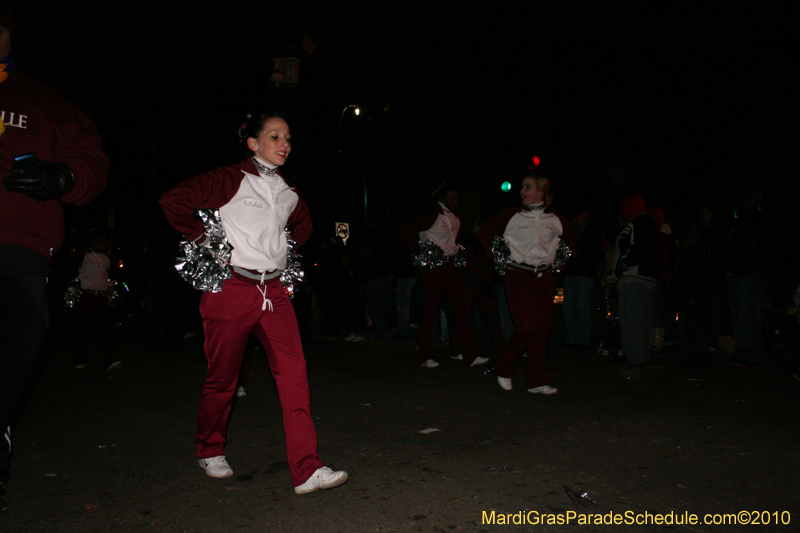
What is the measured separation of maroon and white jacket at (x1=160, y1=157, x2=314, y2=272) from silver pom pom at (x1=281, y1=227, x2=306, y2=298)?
12cm

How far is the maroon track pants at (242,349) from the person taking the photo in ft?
12.3

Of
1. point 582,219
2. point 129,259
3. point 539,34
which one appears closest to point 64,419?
point 582,219

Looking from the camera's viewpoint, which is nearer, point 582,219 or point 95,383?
point 95,383

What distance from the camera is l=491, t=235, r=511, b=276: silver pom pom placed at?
21.7 ft

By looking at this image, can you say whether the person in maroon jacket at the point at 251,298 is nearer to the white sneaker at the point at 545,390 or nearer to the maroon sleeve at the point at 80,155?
the maroon sleeve at the point at 80,155

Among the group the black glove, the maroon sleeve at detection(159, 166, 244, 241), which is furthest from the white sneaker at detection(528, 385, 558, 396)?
the black glove

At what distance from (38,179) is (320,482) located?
6.65 ft

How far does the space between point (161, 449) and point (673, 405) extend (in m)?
4.19

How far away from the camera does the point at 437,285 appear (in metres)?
8.11

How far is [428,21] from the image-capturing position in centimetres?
1852

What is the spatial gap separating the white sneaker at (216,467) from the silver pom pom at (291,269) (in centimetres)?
107

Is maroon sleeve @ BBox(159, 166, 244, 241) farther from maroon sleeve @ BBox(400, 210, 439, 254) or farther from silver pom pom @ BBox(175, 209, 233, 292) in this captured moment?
maroon sleeve @ BBox(400, 210, 439, 254)

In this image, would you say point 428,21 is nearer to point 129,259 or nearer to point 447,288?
point 129,259

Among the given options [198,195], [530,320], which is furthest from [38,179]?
[530,320]
